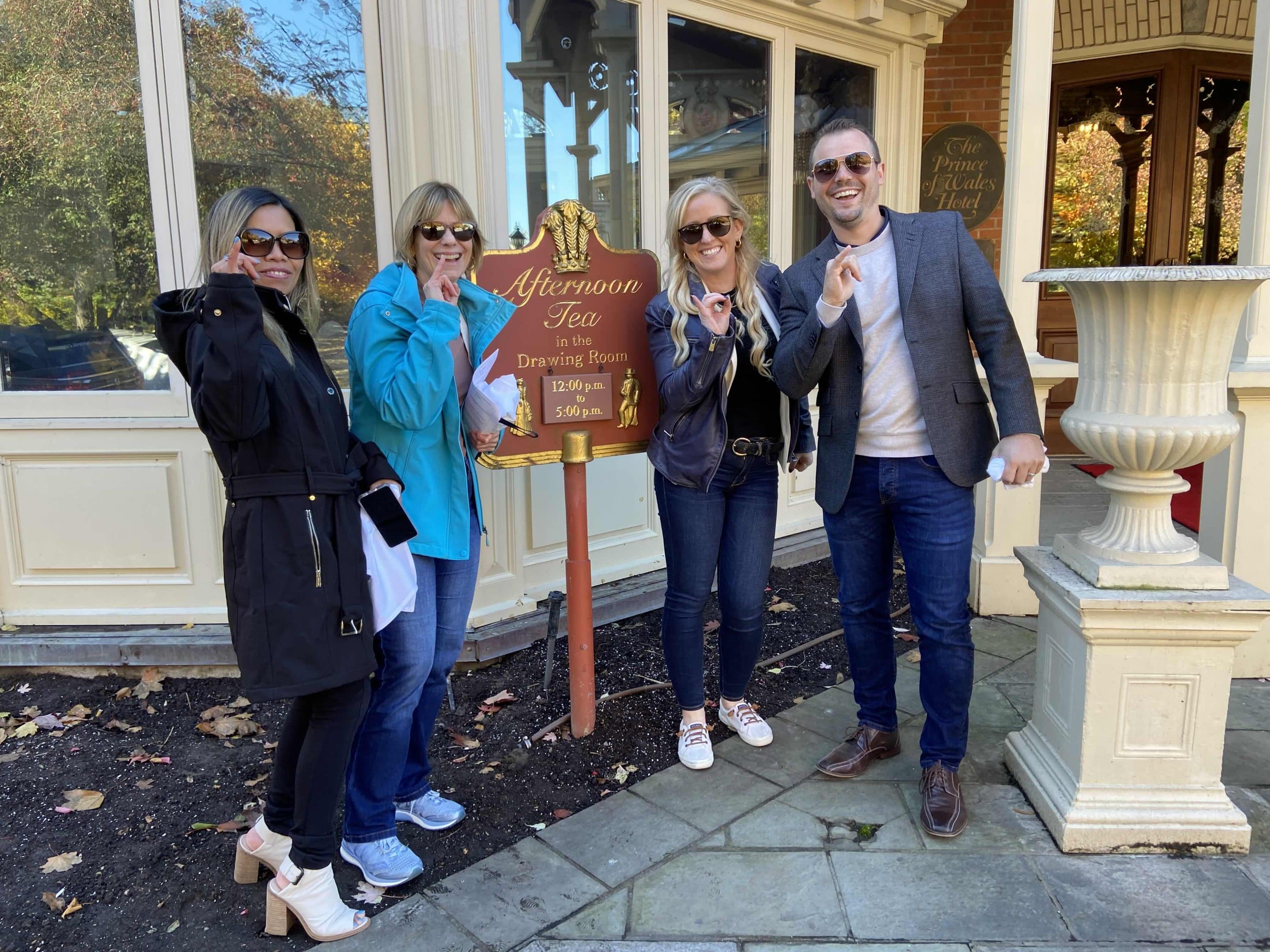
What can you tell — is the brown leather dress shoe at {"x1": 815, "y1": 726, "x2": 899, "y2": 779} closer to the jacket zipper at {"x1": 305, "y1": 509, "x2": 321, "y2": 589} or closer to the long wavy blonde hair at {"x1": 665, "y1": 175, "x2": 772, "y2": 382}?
the long wavy blonde hair at {"x1": 665, "y1": 175, "x2": 772, "y2": 382}

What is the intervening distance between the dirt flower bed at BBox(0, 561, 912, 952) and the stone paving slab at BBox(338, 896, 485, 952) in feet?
0.29

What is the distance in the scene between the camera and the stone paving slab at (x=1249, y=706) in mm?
3152

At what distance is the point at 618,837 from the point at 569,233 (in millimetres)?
1908

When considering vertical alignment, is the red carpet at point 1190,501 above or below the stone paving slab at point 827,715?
above

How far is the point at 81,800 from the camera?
2879 millimetres

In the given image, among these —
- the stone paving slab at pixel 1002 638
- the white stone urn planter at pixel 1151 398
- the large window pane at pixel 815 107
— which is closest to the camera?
the white stone urn planter at pixel 1151 398

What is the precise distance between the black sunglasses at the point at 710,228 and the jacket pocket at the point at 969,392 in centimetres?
82

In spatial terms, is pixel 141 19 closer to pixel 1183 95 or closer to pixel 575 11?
pixel 575 11

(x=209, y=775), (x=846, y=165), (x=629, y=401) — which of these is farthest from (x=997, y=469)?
(x=209, y=775)

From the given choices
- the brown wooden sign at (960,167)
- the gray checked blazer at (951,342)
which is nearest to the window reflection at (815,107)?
the brown wooden sign at (960,167)

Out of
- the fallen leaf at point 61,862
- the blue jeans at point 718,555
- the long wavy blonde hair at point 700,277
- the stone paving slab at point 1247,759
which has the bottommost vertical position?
the fallen leaf at point 61,862

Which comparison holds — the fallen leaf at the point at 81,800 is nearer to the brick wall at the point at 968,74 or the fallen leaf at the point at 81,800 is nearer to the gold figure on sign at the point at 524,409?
the gold figure on sign at the point at 524,409

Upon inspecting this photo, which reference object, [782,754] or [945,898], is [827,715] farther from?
[945,898]

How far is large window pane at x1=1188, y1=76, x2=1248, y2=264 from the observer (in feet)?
21.5
